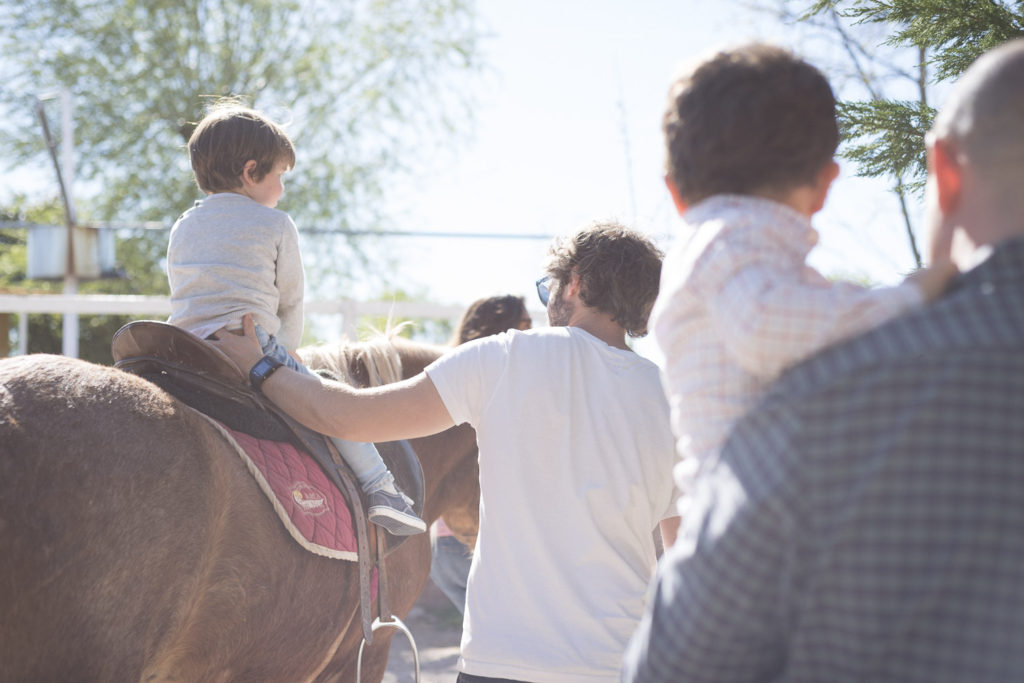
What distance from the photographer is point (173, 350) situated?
2574mm

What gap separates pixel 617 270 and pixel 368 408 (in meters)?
0.63

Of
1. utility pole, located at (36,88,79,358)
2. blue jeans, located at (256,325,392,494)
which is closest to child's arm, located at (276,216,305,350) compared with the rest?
blue jeans, located at (256,325,392,494)

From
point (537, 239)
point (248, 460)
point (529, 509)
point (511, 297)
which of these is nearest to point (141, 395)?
point (248, 460)

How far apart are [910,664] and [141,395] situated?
1785 millimetres

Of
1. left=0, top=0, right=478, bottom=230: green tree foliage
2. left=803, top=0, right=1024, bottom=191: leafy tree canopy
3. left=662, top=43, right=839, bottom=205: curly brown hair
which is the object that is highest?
left=0, top=0, right=478, bottom=230: green tree foliage

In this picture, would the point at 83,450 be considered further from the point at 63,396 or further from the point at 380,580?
the point at 380,580

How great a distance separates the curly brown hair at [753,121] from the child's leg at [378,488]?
1814 mm

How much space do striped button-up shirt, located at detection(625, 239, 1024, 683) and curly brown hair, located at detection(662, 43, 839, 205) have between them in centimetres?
29

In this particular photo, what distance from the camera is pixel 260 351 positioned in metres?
2.53

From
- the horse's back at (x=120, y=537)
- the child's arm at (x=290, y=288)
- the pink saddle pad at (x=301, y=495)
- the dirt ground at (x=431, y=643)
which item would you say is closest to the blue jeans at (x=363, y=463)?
the pink saddle pad at (x=301, y=495)

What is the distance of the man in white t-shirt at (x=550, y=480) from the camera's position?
1844mm

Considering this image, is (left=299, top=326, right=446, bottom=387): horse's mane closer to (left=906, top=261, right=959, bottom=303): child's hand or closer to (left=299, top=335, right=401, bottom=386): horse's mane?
(left=299, top=335, right=401, bottom=386): horse's mane

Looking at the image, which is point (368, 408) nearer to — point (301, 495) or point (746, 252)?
point (301, 495)

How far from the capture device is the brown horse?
1.86m
